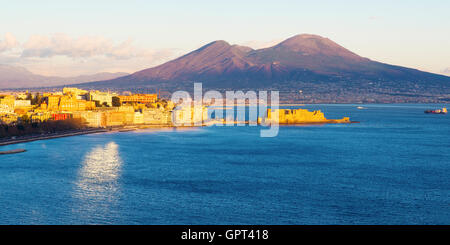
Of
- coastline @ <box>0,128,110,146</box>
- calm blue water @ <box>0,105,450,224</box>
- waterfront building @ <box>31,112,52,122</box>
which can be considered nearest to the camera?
calm blue water @ <box>0,105,450,224</box>

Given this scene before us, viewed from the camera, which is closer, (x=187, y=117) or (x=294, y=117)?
(x=294, y=117)

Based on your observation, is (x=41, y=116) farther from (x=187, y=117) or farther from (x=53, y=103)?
(x=187, y=117)

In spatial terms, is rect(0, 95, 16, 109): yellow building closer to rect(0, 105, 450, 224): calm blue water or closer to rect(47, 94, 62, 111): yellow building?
rect(47, 94, 62, 111): yellow building

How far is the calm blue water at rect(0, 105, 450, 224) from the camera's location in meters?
14.9

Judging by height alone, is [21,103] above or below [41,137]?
above

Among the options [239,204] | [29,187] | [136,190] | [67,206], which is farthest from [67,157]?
[239,204]

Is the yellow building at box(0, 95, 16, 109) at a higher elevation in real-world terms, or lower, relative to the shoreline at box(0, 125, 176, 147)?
higher

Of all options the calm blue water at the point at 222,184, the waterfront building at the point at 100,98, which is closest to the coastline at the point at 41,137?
the calm blue water at the point at 222,184

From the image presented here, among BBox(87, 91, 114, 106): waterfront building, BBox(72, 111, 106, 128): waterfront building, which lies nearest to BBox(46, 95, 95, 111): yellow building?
BBox(72, 111, 106, 128): waterfront building

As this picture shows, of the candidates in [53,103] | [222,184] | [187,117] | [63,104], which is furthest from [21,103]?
[222,184]

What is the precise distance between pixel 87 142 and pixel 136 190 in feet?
67.1

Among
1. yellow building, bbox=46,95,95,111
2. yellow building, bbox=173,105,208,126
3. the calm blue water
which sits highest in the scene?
yellow building, bbox=46,95,95,111

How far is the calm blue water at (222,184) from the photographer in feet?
48.8

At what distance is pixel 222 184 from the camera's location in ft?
67.1
